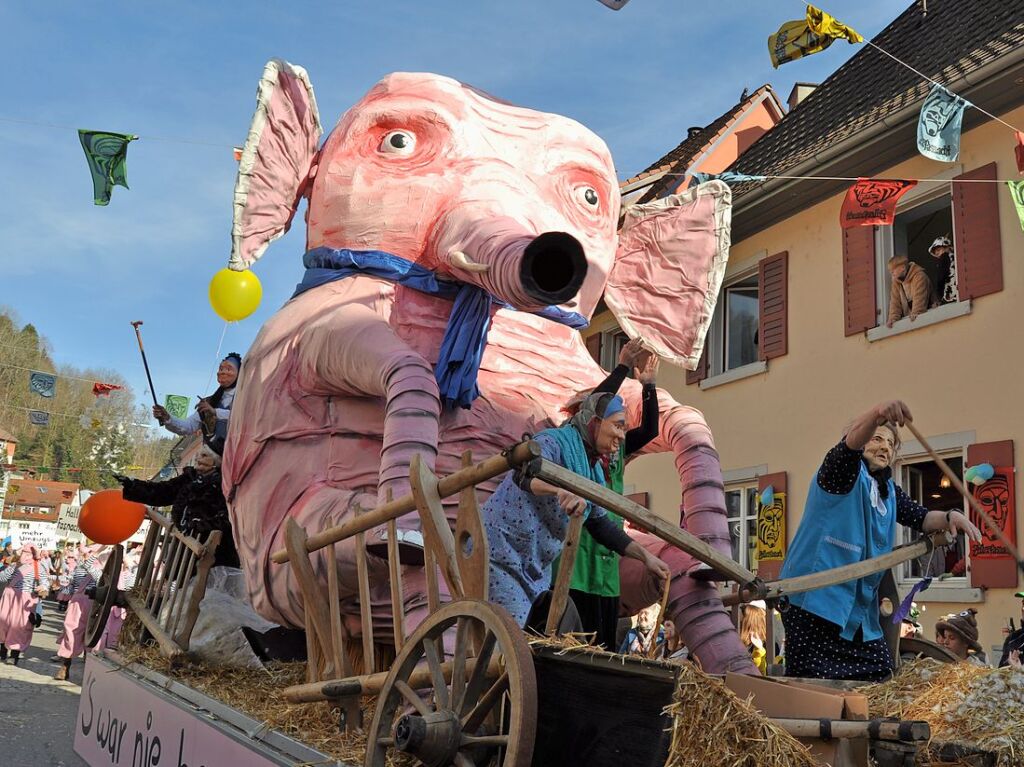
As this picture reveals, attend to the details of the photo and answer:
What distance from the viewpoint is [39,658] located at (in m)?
13.6

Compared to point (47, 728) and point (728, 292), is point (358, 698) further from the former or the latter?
point (728, 292)

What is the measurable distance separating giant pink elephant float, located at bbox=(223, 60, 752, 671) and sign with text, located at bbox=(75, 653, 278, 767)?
1.70ft

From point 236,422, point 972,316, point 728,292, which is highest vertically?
point 728,292

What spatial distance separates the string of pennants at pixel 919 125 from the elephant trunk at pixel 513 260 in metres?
2.97

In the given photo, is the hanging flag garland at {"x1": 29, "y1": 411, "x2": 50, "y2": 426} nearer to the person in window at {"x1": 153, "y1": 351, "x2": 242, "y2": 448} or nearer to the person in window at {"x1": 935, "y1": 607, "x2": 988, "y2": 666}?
the person in window at {"x1": 153, "y1": 351, "x2": 242, "y2": 448}

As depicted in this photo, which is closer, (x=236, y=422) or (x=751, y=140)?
(x=236, y=422)

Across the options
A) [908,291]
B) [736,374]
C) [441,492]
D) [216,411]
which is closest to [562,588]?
[441,492]

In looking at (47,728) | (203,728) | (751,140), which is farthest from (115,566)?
(751,140)

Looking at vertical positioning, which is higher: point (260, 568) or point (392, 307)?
point (392, 307)

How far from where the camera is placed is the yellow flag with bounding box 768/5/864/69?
6.45 meters

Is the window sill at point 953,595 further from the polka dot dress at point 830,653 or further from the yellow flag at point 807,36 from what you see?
the polka dot dress at point 830,653

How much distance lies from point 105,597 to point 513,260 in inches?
143

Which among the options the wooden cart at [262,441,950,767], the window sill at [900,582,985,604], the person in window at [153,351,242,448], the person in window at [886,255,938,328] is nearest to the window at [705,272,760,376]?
the person in window at [886,255,938,328]

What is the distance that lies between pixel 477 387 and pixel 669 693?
2185 millimetres
